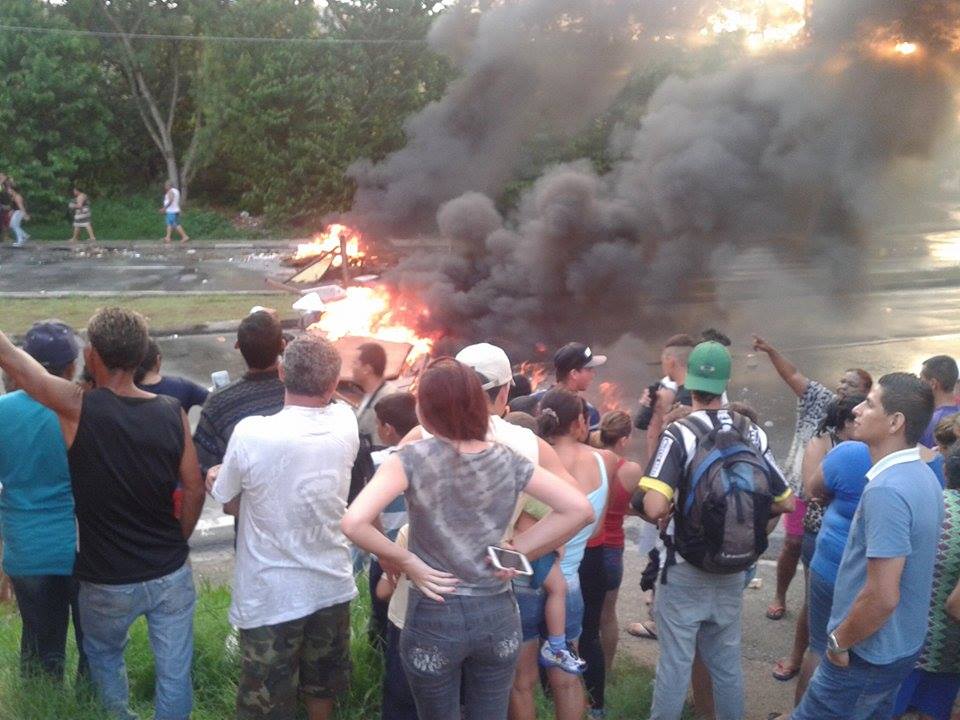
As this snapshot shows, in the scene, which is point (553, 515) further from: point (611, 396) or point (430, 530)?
point (611, 396)

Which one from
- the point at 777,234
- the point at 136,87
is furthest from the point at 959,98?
the point at 136,87

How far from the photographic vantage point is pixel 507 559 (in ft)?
8.83

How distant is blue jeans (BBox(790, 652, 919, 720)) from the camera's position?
316cm

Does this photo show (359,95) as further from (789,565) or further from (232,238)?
(789,565)

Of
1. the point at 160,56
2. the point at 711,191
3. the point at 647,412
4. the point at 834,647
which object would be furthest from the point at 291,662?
the point at 160,56

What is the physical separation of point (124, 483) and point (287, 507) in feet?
1.73

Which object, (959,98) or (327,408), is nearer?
(327,408)

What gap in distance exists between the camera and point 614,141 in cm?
1341

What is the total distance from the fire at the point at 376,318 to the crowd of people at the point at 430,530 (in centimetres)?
681

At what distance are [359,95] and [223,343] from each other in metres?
10.4

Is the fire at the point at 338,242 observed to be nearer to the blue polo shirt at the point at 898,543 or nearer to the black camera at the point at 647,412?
the black camera at the point at 647,412

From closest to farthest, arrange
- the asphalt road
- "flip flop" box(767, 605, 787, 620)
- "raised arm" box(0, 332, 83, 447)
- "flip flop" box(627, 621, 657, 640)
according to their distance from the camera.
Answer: "raised arm" box(0, 332, 83, 447) → "flip flop" box(627, 621, 657, 640) → "flip flop" box(767, 605, 787, 620) → the asphalt road

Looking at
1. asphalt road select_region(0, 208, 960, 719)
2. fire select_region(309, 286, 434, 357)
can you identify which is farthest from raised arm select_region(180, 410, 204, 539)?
fire select_region(309, 286, 434, 357)

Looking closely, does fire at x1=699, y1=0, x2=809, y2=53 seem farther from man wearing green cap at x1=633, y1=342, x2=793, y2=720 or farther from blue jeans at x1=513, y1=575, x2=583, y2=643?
blue jeans at x1=513, y1=575, x2=583, y2=643
